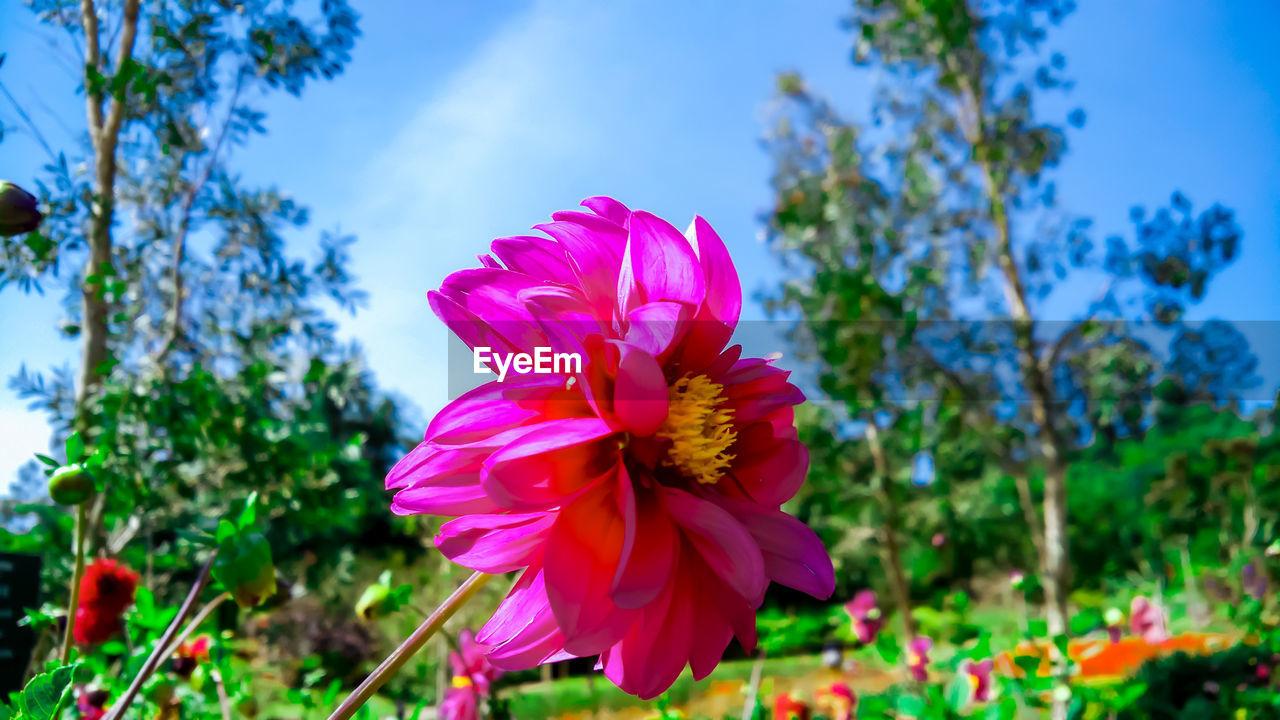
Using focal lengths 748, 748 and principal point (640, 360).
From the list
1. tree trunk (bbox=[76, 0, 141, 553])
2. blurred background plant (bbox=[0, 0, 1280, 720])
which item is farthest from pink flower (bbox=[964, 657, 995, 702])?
tree trunk (bbox=[76, 0, 141, 553])

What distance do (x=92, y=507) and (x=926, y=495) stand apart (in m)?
7.67

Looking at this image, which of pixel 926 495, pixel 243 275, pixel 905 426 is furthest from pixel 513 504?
pixel 926 495

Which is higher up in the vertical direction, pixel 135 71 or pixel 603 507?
pixel 135 71

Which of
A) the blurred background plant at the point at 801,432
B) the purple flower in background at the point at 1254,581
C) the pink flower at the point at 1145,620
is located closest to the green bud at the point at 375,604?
the blurred background plant at the point at 801,432

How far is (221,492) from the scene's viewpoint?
2.18 meters

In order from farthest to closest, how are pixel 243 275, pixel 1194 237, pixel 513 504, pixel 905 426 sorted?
pixel 1194 237 < pixel 905 426 < pixel 243 275 < pixel 513 504

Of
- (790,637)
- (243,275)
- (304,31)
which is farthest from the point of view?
(243,275)

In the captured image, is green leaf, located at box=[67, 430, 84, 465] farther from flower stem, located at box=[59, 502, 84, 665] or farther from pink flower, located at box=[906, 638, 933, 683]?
pink flower, located at box=[906, 638, 933, 683]

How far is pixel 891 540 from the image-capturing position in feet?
10.1

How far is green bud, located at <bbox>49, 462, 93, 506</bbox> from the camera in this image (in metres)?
0.57

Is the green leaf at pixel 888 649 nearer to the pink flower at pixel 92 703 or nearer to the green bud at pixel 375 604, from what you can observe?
the green bud at pixel 375 604

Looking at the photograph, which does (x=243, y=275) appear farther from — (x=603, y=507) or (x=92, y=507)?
(x=603, y=507)

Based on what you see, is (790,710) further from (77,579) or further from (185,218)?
(185,218)

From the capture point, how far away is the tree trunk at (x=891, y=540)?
9.74 feet
